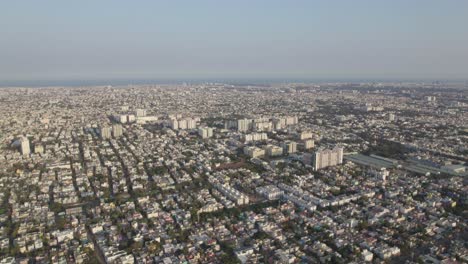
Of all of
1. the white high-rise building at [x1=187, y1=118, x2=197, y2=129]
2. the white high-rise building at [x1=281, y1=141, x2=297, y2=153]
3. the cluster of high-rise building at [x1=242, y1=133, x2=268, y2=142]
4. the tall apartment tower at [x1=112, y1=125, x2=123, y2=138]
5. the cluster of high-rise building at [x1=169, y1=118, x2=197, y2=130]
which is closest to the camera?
the white high-rise building at [x1=281, y1=141, x2=297, y2=153]

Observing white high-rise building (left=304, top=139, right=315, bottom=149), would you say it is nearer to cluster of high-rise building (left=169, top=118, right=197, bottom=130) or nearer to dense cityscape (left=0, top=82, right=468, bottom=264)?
dense cityscape (left=0, top=82, right=468, bottom=264)

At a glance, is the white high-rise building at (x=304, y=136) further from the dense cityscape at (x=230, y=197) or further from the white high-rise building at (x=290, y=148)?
the white high-rise building at (x=290, y=148)

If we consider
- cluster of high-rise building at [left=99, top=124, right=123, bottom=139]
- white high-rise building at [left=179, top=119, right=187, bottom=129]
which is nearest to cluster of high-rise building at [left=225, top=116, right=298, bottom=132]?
white high-rise building at [left=179, top=119, right=187, bottom=129]

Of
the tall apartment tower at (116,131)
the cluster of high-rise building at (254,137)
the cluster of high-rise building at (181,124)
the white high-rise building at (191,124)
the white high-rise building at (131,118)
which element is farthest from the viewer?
the white high-rise building at (131,118)

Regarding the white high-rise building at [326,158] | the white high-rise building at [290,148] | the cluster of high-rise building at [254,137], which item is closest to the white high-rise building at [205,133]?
the cluster of high-rise building at [254,137]

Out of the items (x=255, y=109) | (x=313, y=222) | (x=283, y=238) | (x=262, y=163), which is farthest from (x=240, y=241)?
(x=255, y=109)

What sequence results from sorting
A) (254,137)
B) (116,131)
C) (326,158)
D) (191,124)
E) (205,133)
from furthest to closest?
(191,124) → (205,133) → (116,131) → (254,137) → (326,158)

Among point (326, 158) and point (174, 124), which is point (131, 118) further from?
point (326, 158)

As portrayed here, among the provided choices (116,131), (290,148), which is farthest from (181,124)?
(290,148)
